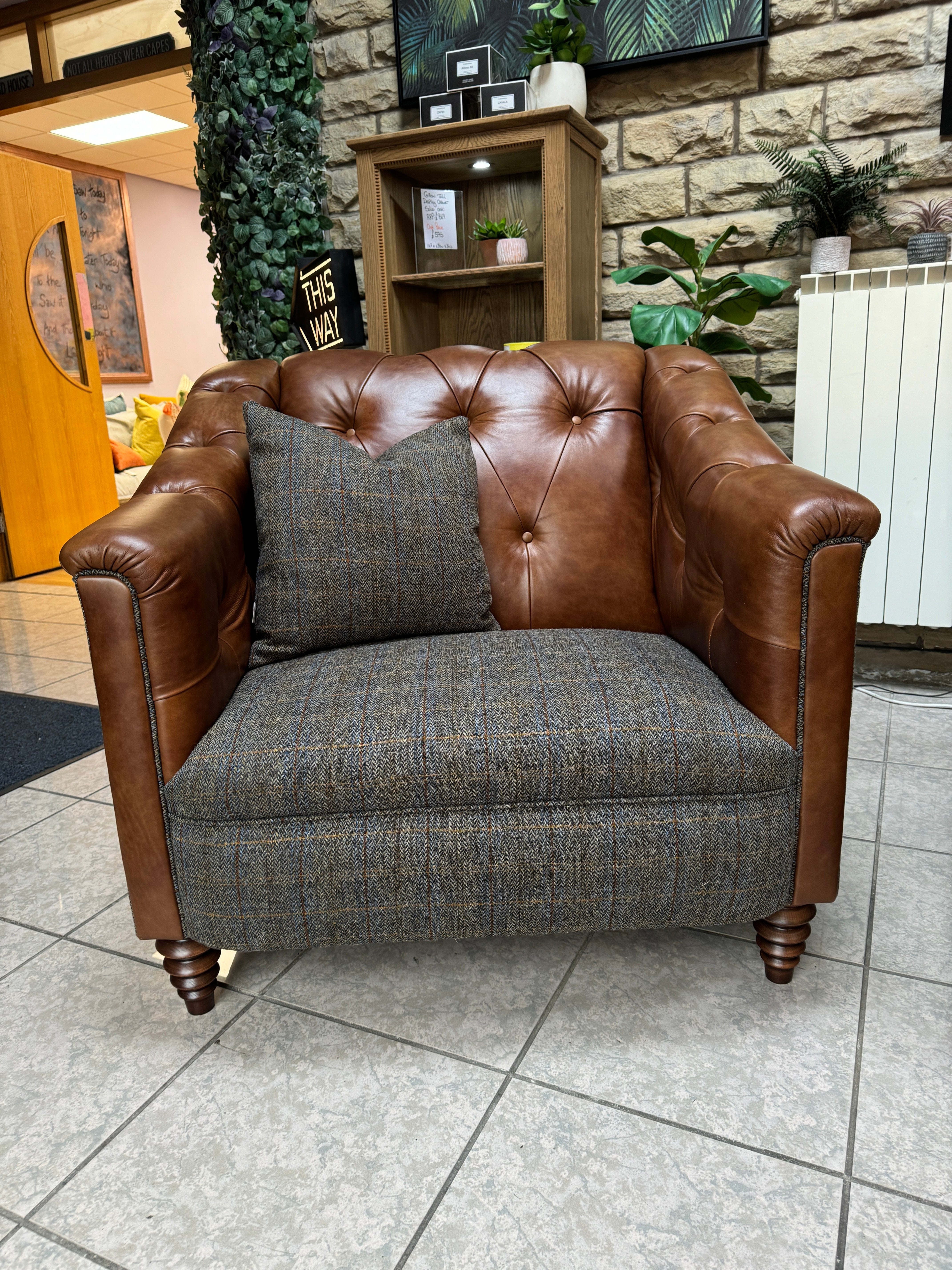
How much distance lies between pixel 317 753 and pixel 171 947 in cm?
39

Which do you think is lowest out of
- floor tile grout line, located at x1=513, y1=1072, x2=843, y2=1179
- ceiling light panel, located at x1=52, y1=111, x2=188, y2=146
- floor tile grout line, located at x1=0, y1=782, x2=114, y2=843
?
floor tile grout line, located at x1=0, y1=782, x2=114, y2=843

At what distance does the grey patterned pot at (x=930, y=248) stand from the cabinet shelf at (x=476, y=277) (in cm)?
91

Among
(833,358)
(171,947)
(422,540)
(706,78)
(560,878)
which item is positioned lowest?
(171,947)

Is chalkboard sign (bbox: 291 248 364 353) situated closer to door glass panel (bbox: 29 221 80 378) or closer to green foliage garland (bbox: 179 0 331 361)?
green foliage garland (bbox: 179 0 331 361)

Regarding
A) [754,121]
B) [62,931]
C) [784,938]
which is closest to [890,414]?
[754,121]

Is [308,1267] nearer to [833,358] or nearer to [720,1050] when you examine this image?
[720,1050]

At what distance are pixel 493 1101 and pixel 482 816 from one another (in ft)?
1.16

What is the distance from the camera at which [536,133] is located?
2.30 meters

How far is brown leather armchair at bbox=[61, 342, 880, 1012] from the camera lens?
117 cm

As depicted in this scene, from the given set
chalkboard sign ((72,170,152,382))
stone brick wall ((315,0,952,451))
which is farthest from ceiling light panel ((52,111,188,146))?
stone brick wall ((315,0,952,451))

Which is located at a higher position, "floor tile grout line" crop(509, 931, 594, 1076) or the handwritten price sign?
the handwritten price sign

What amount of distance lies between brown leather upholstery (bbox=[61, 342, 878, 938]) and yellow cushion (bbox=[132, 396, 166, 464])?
14.9ft

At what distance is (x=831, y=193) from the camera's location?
88.5 inches

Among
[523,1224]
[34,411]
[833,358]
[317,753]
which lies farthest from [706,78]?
[34,411]
